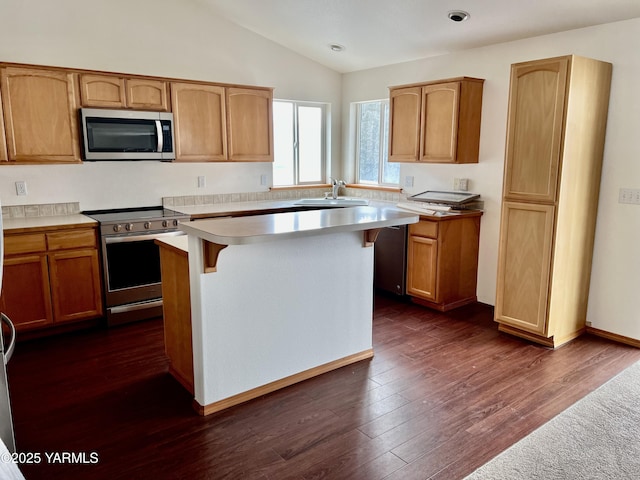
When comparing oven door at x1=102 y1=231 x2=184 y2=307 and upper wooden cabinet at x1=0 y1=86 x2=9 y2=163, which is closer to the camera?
upper wooden cabinet at x1=0 y1=86 x2=9 y2=163

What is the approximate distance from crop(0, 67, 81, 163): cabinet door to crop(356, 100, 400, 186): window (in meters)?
3.14

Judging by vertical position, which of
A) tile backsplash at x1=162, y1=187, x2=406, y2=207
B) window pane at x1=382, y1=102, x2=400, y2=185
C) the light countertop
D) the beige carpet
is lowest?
the beige carpet

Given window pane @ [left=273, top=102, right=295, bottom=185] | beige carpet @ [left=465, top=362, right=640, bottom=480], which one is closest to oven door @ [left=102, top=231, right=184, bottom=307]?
window pane @ [left=273, top=102, right=295, bottom=185]

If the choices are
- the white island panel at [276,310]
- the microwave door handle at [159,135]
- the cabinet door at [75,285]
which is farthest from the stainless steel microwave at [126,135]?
the white island panel at [276,310]

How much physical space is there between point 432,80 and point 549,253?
6.87 feet

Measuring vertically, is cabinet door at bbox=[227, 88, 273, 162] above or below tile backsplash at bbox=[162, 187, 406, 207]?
above

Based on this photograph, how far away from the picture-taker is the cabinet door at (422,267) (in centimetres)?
423

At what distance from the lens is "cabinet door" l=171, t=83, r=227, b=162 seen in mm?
4262

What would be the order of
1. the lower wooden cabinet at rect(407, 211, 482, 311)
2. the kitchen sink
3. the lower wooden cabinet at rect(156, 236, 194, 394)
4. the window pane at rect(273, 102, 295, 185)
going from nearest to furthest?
the lower wooden cabinet at rect(156, 236, 194, 394)
the lower wooden cabinet at rect(407, 211, 482, 311)
the kitchen sink
the window pane at rect(273, 102, 295, 185)

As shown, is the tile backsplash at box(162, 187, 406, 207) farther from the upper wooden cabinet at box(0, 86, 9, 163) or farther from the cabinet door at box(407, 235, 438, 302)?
the upper wooden cabinet at box(0, 86, 9, 163)

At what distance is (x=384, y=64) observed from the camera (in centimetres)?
514

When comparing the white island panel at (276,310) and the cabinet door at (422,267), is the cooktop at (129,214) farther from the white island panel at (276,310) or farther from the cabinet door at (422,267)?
the cabinet door at (422,267)

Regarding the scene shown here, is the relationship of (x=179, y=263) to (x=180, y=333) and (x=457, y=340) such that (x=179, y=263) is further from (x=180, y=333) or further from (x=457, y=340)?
(x=457, y=340)

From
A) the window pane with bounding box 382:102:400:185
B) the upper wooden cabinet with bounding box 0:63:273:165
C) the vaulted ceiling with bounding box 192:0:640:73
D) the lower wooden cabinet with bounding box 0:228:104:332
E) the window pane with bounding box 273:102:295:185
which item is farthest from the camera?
the window pane with bounding box 273:102:295:185
